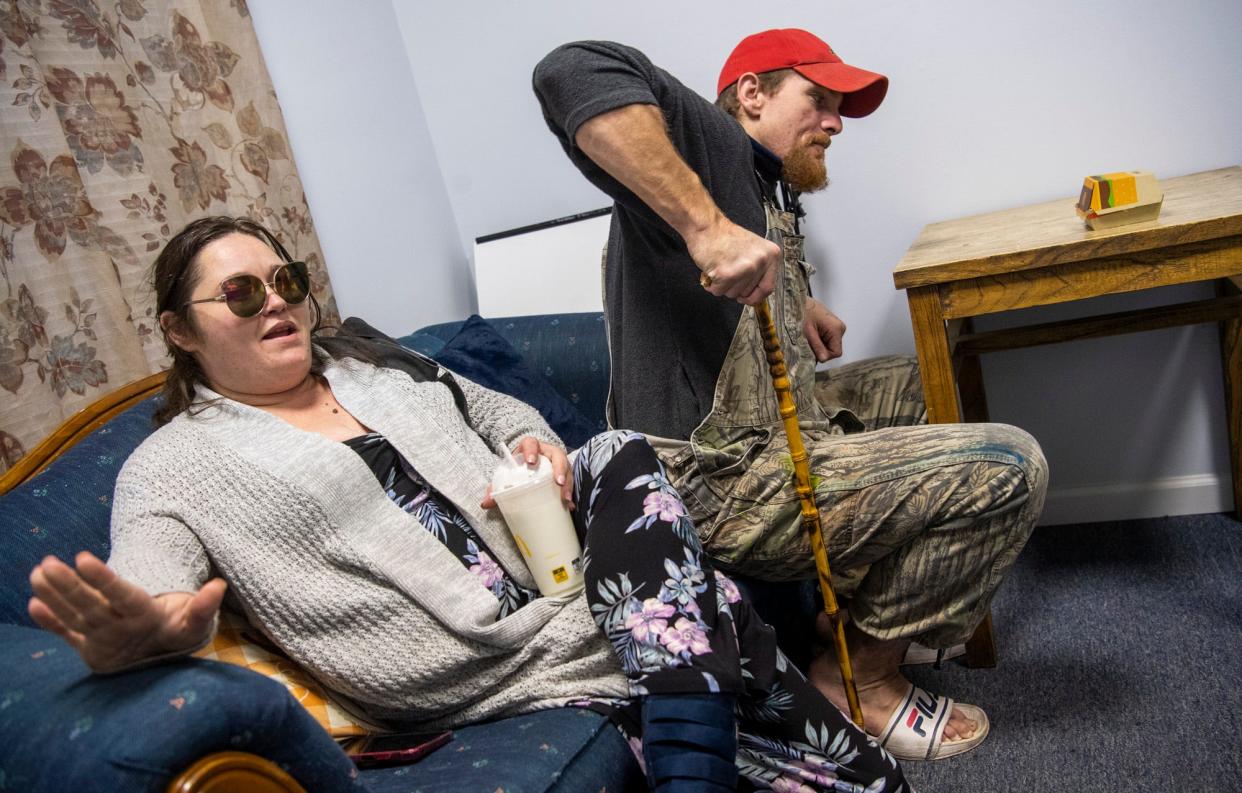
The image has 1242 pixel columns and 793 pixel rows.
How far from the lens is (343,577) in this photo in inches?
49.3

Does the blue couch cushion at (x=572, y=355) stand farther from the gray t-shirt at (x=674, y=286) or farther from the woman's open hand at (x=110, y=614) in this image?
the woman's open hand at (x=110, y=614)

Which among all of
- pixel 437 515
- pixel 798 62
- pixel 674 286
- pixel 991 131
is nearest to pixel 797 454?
pixel 674 286

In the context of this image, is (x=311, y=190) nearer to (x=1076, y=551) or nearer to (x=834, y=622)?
(x=834, y=622)

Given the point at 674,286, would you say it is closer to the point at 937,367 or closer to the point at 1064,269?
the point at 937,367

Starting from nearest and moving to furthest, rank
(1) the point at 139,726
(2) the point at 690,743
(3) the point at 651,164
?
(1) the point at 139,726 → (2) the point at 690,743 → (3) the point at 651,164

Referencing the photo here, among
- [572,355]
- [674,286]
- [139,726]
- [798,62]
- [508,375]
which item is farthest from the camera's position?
[572,355]

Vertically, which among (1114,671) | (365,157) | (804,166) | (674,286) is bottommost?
(1114,671)

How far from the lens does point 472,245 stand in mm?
2635

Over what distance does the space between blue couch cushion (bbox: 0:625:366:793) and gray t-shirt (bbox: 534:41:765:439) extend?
0.78 meters

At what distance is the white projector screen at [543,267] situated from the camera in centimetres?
232

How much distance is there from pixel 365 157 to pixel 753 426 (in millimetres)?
1405

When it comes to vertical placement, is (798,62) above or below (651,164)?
above

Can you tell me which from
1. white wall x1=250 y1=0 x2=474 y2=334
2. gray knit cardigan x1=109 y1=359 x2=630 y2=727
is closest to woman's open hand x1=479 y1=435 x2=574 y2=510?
gray knit cardigan x1=109 y1=359 x2=630 y2=727

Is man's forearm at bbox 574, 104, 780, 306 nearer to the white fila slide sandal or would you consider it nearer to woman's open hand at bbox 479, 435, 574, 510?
woman's open hand at bbox 479, 435, 574, 510
